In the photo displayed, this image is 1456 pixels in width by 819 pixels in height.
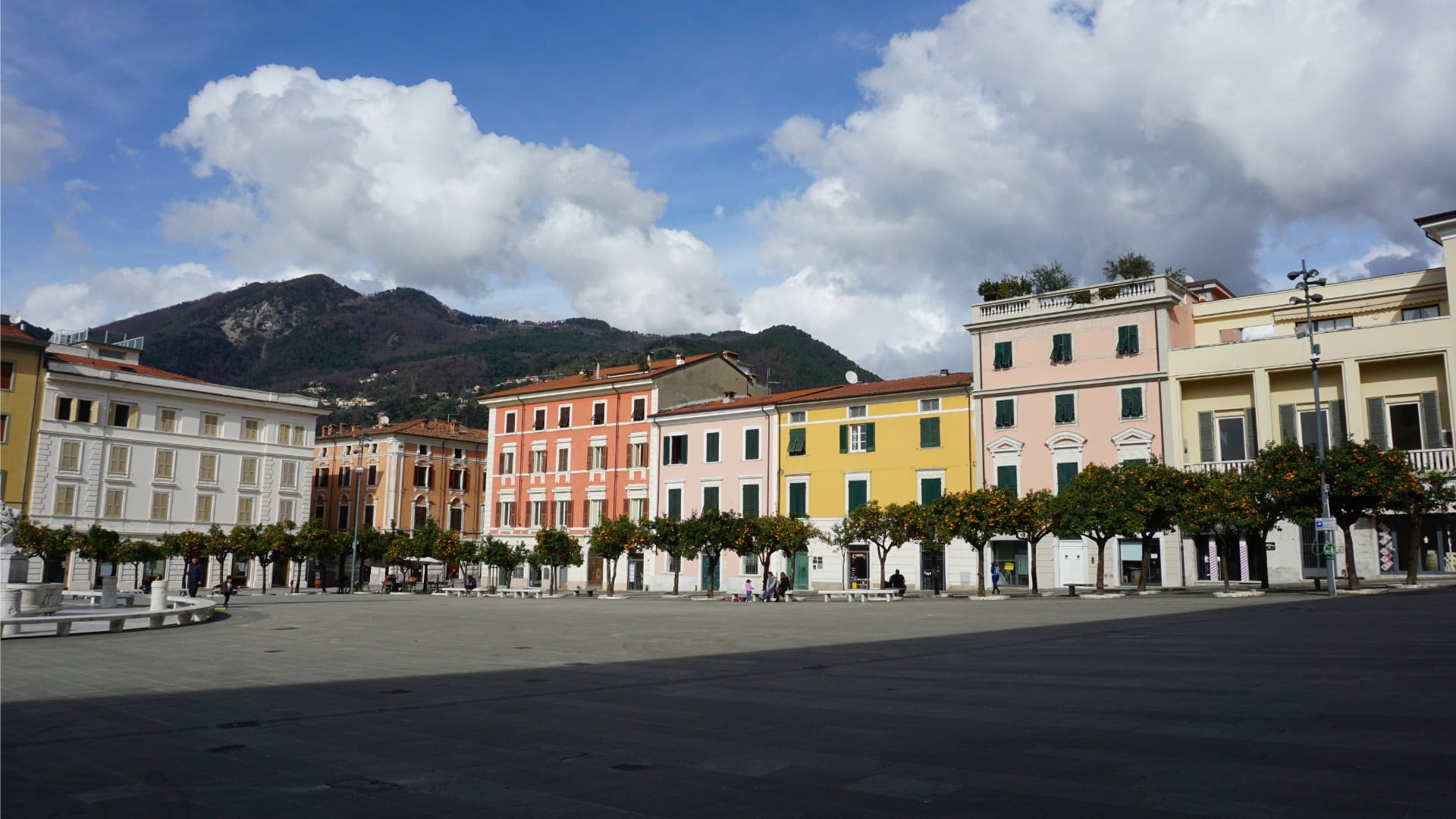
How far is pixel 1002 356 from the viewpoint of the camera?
52250 millimetres

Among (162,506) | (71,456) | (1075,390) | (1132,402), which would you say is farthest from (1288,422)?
(71,456)

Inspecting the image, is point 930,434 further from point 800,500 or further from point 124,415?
point 124,415

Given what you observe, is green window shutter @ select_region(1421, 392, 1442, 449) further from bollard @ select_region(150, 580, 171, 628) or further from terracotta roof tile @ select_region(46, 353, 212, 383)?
terracotta roof tile @ select_region(46, 353, 212, 383)

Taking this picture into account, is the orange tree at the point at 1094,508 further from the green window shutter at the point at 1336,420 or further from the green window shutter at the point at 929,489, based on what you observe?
the green window shutter at the point at 1336,420

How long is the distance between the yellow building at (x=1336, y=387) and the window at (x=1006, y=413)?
7.54 metres

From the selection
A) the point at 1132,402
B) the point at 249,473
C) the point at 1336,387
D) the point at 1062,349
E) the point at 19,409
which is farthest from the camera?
the point at 249,473

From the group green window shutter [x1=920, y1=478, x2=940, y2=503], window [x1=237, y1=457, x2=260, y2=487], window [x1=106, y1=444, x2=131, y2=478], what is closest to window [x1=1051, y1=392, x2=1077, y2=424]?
green window shutter [x1=920, y1=478, x2=940, y2=503]

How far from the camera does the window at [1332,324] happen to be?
47.0 meters

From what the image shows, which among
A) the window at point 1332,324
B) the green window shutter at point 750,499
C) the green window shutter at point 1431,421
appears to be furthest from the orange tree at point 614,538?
the green window shutter at point 1431,421

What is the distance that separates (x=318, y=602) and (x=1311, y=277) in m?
42.1

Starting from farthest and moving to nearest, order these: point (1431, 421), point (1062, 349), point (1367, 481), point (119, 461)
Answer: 1. point (119, 461)
2. point (1062, 349)
3. point (1431, 421)
4. point (1367, 481)

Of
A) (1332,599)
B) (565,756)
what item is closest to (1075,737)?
(565,756)

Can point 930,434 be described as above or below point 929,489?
above

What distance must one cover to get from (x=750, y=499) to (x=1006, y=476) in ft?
49.9
